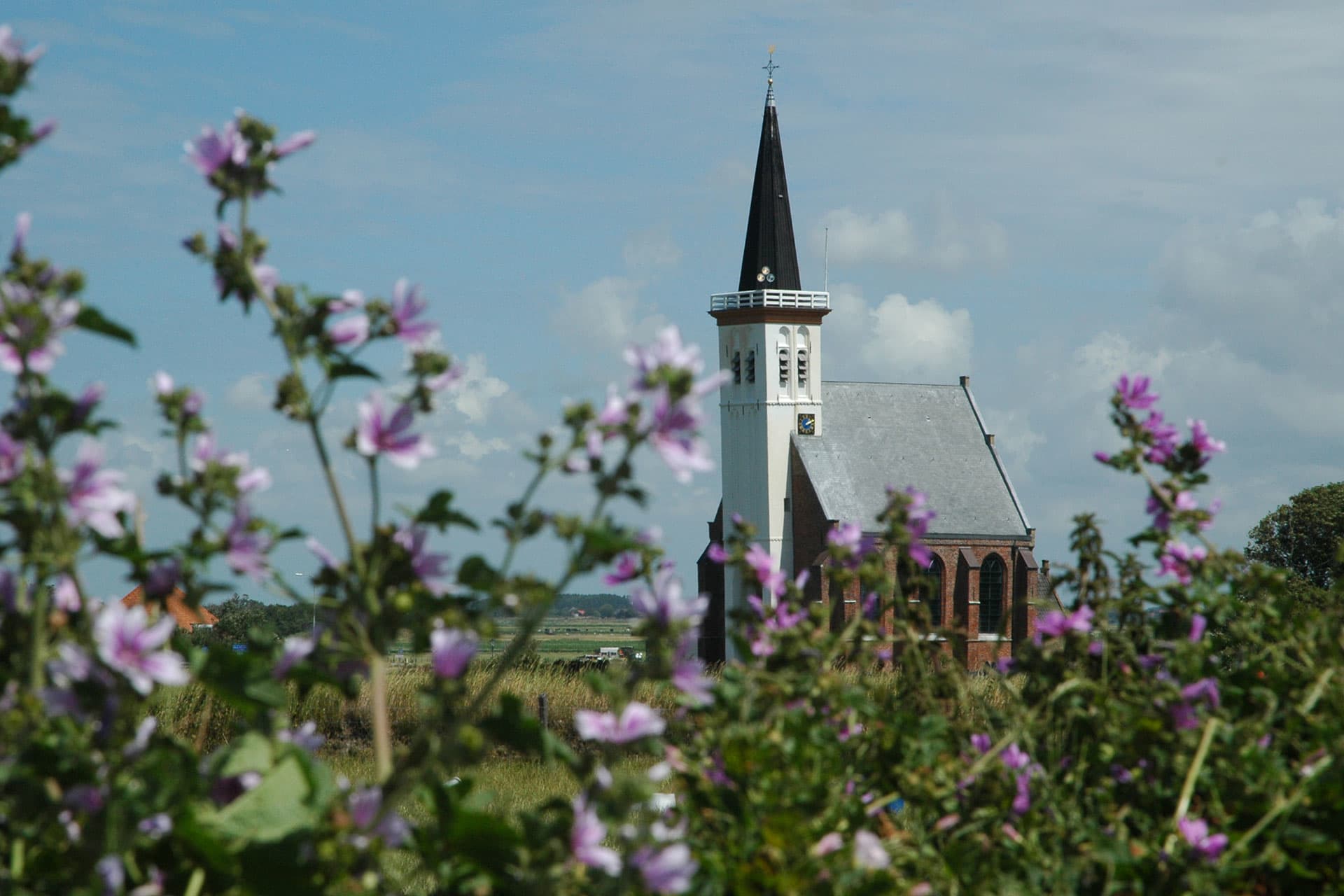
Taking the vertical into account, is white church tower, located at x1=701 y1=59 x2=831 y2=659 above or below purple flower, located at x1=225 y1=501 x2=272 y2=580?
above

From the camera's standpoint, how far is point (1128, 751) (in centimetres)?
285

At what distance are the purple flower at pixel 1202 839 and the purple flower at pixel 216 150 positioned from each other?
76.3 inches

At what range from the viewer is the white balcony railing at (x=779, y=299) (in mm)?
56156

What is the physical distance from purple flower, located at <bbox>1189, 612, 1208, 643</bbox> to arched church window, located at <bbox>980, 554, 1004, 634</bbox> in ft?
177

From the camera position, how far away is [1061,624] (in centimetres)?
311

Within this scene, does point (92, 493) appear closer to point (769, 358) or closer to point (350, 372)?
point (350, 372)

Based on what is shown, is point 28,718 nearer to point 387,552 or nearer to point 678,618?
point 387,552

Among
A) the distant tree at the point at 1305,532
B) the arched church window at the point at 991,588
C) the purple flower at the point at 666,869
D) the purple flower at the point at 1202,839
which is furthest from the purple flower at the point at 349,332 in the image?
the arched church window at the point at 991,588

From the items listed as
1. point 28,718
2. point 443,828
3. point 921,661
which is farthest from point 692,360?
point 921,661

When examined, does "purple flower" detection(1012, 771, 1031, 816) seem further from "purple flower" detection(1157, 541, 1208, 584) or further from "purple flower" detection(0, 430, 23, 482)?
"purple flower" detection(0, 430, 23, 482)

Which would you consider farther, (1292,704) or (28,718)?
(1292,704)

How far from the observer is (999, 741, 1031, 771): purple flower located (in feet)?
9.57

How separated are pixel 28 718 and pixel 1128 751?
6.71 feet

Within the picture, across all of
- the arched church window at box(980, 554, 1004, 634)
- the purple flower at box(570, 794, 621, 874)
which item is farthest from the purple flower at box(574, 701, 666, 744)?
the arched church window at box(980, 554, 1004, 634)
